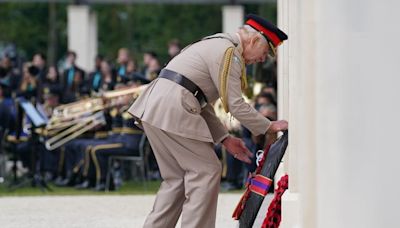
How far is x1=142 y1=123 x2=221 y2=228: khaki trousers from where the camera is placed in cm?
734

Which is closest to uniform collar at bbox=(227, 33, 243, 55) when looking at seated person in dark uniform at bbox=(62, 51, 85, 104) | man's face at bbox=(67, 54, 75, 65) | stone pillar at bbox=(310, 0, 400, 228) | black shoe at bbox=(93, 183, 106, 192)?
stone pillar at bbox=(310, 0, 400, 228)

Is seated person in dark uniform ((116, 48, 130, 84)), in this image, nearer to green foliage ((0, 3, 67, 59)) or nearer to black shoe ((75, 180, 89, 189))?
black shoe ((75, 180, 89, 189))

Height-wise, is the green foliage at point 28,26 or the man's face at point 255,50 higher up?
the man's face at point 255,50

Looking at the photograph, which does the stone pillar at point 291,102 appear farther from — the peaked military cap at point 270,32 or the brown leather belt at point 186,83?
the brown leather belt at point 186,83

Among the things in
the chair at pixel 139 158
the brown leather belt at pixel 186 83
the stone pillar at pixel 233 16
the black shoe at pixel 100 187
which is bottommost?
the black shoe at pixel 100 187

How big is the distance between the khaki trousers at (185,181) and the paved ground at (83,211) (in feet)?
6.05

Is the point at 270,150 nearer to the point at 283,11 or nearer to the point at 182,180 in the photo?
the point at 182,180

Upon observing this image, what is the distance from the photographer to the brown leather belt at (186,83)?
7406 millimetres

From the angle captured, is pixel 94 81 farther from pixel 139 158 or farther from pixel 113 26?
pixel 113 26

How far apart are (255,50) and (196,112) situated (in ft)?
1.79

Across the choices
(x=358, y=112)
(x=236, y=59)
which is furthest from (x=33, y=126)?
(x=358, y=112)

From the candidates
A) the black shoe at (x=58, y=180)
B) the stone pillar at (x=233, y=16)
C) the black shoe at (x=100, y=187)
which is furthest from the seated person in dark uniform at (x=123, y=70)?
the stone pillar at (x=233, y=16)

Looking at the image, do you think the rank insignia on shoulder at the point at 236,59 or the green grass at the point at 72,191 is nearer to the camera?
the rank insignia on shoulder at the point at 236,59

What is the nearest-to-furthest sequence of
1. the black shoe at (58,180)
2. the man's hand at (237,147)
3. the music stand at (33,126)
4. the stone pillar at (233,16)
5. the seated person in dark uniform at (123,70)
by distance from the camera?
1. the man's hand at (237,147)
2. the music stand at (33,126)
3. the seated person in dark uniform at (123,70)
4. the black shoe at (58,180)
5. the stone pillar at (233,16)
